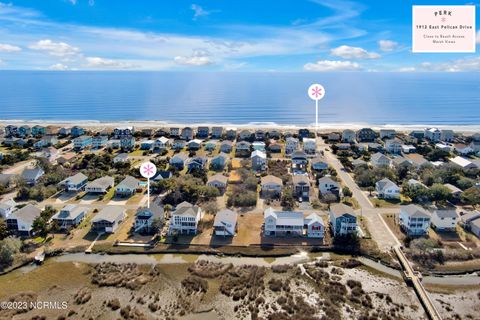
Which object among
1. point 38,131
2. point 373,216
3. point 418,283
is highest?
point 38,131

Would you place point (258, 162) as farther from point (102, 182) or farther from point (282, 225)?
point (102, 182)

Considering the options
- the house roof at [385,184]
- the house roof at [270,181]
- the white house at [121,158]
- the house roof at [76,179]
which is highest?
the white house at [121,158]

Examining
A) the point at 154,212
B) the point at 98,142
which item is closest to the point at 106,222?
the point at 154,212

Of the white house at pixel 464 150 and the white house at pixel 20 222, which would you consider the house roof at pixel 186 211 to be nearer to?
the white house at pixel 20 222

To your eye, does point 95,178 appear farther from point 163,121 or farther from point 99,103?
point 99,103

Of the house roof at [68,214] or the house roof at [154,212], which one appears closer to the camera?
the house roof at [154,212]

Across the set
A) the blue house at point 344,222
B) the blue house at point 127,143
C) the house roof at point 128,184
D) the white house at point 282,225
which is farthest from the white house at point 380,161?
the blue house at point 127,143
